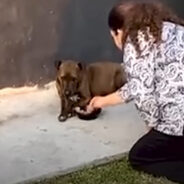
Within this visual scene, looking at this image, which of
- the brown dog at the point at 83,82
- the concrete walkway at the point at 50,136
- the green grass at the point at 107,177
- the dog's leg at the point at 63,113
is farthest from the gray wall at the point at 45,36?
the green grass at the point at 107,177

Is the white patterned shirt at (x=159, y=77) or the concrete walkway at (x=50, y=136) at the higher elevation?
the white patterned shirt at (x=159, y=77)

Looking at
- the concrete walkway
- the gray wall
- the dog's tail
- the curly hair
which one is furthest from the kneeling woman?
the gray wall

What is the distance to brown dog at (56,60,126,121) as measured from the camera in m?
5.63

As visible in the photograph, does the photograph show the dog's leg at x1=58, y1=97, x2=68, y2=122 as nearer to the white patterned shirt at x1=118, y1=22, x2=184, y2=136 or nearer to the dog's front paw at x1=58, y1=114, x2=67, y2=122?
the dog's front paw at x1=58, y1=114, x2=67, y2=122

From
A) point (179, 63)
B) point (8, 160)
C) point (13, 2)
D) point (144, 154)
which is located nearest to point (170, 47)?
point (179, 63)

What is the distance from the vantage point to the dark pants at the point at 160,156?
461cm

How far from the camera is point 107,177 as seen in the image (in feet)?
15.2

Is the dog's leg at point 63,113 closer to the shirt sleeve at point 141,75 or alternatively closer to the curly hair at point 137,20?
the shirt sleeve at point 141,75

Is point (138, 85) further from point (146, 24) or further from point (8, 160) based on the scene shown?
point (8, 160)

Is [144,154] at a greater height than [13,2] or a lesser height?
lesser

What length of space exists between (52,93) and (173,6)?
56.0 inches

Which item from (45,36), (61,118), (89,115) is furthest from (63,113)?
(45,36)

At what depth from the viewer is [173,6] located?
6.75 metres

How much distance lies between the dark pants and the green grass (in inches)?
1.9
